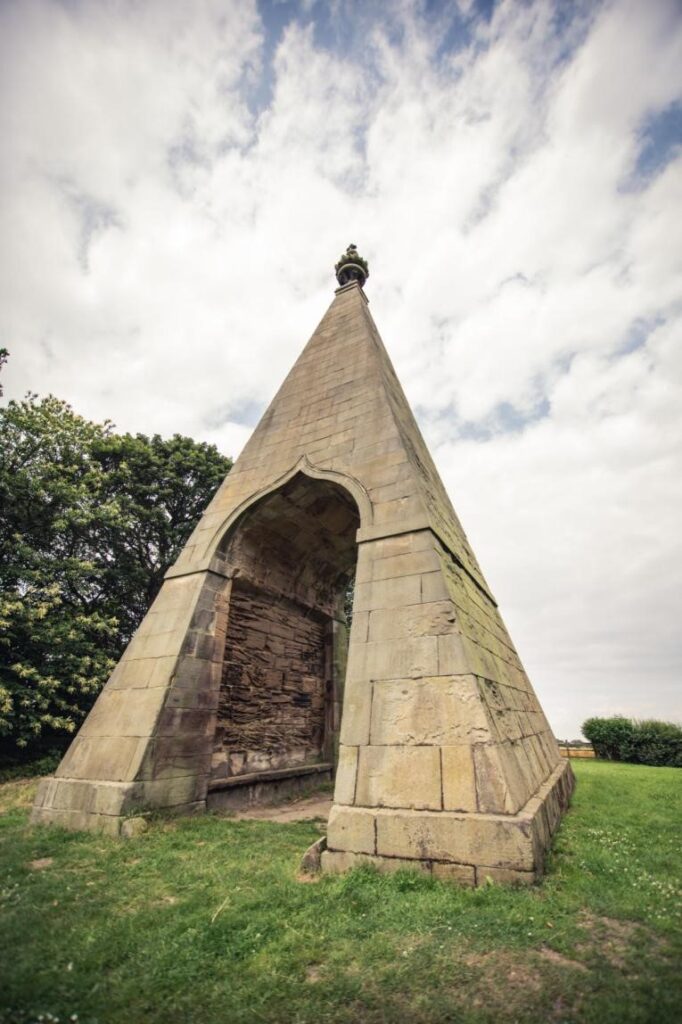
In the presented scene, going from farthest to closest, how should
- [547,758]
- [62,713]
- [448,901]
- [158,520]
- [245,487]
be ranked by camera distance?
1. [158,520]
2. [62,713]
3. [245,487]
4. [547,758]
5. [448,901]

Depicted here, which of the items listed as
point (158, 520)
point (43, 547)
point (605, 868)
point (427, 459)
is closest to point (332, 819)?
point (605, 868)

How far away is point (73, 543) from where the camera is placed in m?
16.5

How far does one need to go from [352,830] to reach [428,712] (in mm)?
1353

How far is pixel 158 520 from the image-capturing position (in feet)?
61.6

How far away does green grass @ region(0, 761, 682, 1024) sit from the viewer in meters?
2.46

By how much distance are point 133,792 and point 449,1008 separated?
4931mm

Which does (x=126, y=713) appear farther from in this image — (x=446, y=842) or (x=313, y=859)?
(x=446, y=842)

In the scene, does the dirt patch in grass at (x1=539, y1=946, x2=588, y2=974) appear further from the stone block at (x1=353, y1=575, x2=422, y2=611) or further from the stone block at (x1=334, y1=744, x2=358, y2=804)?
the stone block at (x1=353, y1=575, x2=422, y2=611)

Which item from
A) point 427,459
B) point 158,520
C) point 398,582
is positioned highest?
point 158,520

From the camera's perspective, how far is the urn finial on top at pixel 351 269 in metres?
14.5

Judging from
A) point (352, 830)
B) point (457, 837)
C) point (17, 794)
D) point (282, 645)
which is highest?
point (282, 645)

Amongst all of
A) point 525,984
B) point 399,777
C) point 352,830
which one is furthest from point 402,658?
point 525,984

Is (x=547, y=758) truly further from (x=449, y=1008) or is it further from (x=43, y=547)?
(x=43, y=547)

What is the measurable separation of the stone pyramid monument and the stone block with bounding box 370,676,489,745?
15mm
